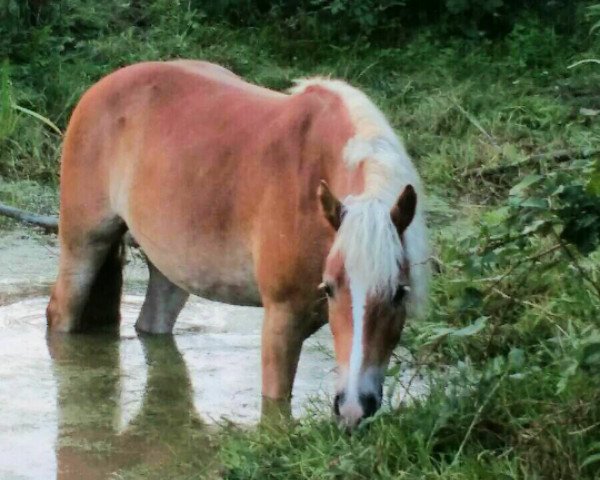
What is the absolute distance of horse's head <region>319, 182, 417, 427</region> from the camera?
4367 mm

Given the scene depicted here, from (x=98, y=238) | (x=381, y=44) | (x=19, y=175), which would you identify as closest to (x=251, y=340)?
(x=98, y=238)

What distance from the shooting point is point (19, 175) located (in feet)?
30.9

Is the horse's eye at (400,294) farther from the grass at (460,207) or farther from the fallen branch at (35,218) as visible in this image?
the fallen branch at (35,218)

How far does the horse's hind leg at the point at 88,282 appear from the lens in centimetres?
655

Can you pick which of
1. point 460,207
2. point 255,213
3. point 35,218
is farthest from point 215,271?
point 460,207

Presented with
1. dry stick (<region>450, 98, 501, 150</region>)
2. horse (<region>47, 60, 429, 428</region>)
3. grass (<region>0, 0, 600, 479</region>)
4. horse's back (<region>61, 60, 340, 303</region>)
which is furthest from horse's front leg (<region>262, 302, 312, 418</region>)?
dry stick (<region>450, 98, 501, 150</region>)

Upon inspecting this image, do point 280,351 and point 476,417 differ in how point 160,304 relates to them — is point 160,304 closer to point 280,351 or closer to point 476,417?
point 280,351

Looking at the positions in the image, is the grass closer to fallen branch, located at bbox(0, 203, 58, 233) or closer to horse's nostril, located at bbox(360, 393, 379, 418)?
horse's nostril, located at bbox(360, 393, 379, 418)

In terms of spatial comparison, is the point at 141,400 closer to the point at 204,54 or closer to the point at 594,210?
the point at 594,210

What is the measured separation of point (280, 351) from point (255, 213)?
0.57 meters

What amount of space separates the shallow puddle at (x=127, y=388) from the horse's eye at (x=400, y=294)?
796mm

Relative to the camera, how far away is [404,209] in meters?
4.55

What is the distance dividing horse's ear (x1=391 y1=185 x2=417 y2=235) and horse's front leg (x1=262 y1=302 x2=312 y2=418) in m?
0.80

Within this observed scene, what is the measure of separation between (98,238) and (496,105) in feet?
14.7
